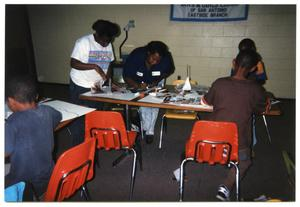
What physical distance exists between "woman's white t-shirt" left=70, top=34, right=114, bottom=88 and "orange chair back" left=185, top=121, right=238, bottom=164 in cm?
134

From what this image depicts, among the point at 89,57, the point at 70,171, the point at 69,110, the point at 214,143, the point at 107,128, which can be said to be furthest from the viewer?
the point at 89,57

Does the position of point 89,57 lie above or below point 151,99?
above

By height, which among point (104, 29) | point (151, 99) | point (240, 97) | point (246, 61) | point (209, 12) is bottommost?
point (151, 99)

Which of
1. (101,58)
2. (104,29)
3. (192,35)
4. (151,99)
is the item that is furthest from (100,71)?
(192,35)

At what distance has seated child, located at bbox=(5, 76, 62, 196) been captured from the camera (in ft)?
4.53

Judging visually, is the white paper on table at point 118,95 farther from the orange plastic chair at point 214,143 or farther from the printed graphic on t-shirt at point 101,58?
the orange plastic chair at point 214,143

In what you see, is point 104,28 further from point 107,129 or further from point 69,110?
point 107,129

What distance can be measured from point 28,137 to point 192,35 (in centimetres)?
468

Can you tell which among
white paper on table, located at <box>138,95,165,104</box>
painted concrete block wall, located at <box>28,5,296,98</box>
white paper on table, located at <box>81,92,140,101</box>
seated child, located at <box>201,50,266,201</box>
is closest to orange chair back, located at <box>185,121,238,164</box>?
seated child, located at <box>201,50,266,201</box>

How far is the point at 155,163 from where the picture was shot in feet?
9.13

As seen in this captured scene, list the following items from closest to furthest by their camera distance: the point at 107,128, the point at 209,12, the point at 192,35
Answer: the point at 107,128 → the point at 209,12 → the point at 192,35

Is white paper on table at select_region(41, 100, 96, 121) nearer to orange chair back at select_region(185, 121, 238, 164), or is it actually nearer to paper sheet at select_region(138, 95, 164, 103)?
paper sheet at select_region(138, 95, 164, 103)

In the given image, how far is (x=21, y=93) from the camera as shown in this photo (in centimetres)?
146
